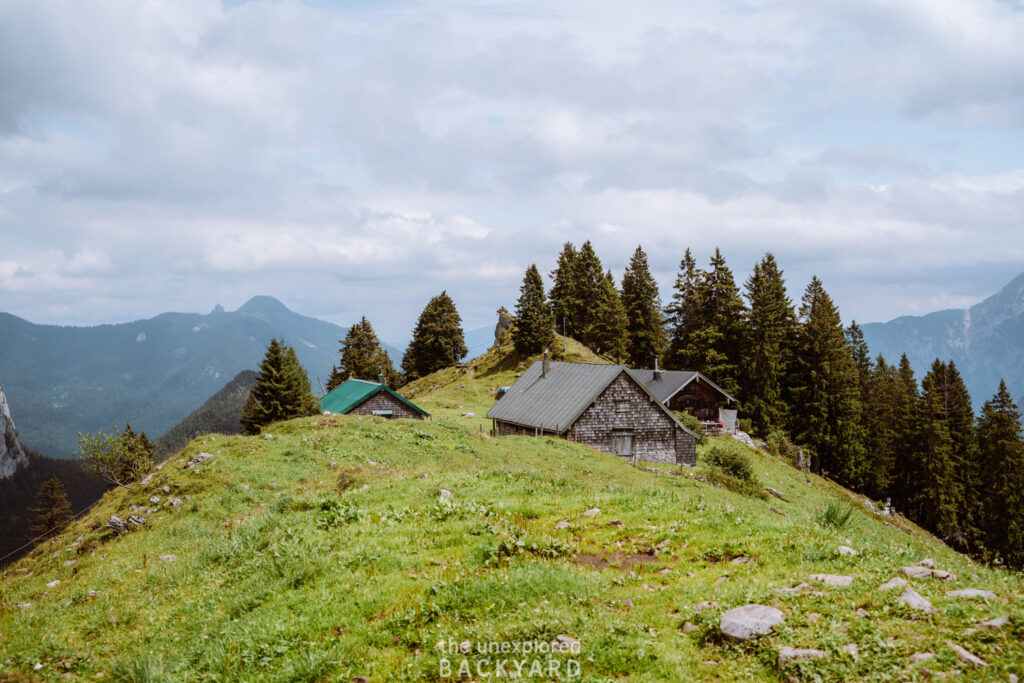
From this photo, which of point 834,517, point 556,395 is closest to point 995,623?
point 834,517

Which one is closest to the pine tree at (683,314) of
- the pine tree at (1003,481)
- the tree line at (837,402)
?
the tree line at (837,402)

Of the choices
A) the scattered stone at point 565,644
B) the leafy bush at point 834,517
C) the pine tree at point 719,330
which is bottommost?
the scattered stone at point 565,644

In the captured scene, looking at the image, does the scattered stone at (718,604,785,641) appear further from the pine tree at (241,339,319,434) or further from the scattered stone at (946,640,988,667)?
the pine tree at (241,339,319,434)

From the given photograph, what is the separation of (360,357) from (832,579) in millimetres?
91155

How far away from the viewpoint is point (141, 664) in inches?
312

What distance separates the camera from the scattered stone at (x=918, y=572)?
7.74 m

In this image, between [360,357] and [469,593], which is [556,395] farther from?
[360,357]

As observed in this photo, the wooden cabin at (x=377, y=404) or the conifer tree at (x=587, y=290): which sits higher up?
the conifer tree at (x=587, y=290)

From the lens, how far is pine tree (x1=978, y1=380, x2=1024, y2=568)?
5212cm

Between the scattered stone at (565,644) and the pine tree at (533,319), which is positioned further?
the pine tree at (533,319)

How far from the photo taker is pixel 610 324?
3260 inches

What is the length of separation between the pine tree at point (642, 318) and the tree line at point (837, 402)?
2.72m

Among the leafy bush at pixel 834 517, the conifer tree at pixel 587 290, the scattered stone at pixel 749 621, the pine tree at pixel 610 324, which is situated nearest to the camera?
the scattered stone at pixel 749 621

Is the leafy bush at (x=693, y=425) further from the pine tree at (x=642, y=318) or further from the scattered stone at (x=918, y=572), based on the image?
the scattered stone at (x=918, y=572)
